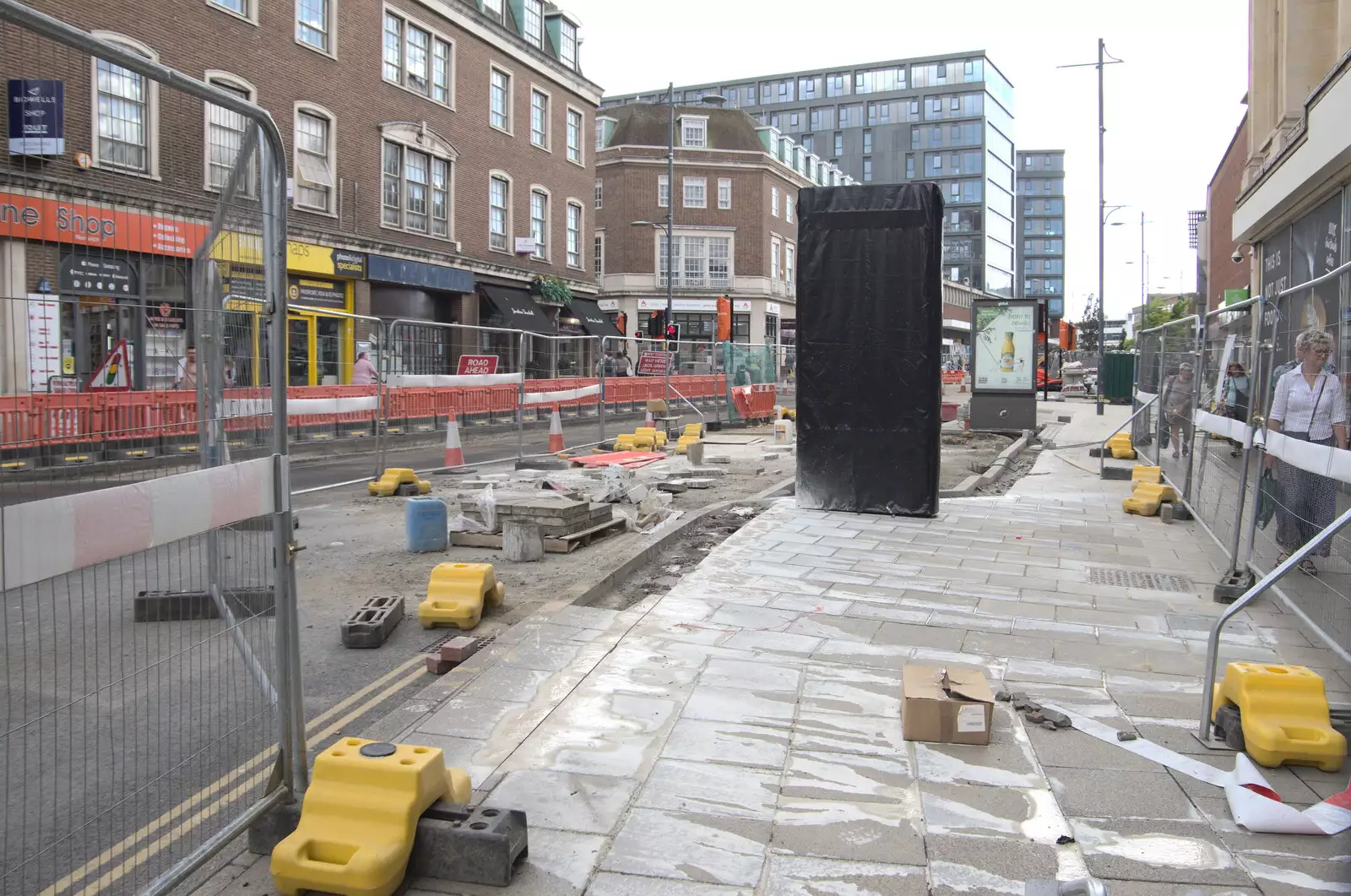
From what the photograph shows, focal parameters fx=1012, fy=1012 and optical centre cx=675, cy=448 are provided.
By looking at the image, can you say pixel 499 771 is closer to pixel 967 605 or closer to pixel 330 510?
pixel 967 605

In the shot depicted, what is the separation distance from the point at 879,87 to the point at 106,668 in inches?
4372

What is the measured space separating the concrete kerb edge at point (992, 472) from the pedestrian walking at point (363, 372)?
7.78 metres

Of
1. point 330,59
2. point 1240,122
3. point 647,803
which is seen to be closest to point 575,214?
point 330,59

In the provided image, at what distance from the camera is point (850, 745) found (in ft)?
14.3

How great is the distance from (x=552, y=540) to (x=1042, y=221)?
150898 millimetres

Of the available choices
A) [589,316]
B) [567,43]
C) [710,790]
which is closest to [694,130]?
[567,43]

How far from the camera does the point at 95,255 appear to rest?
Result: 2.84m

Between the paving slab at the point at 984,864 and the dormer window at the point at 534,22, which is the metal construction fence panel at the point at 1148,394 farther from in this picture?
the dormer window at the point at 534,22

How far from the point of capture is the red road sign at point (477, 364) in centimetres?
1688

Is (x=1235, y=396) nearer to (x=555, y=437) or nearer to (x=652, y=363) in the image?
(x=555, y=437)

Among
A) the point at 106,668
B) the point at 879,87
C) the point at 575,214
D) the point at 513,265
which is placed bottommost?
the point at 106,668

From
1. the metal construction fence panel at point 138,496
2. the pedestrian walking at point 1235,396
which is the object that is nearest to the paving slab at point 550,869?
the metal construction fence panel at point 138,496

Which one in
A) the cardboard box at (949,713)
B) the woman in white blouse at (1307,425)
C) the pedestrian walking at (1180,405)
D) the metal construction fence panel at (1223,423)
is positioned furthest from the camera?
the pedestrian walking at (1180,405)

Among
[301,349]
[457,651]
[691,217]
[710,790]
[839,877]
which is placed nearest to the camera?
[839,877]
